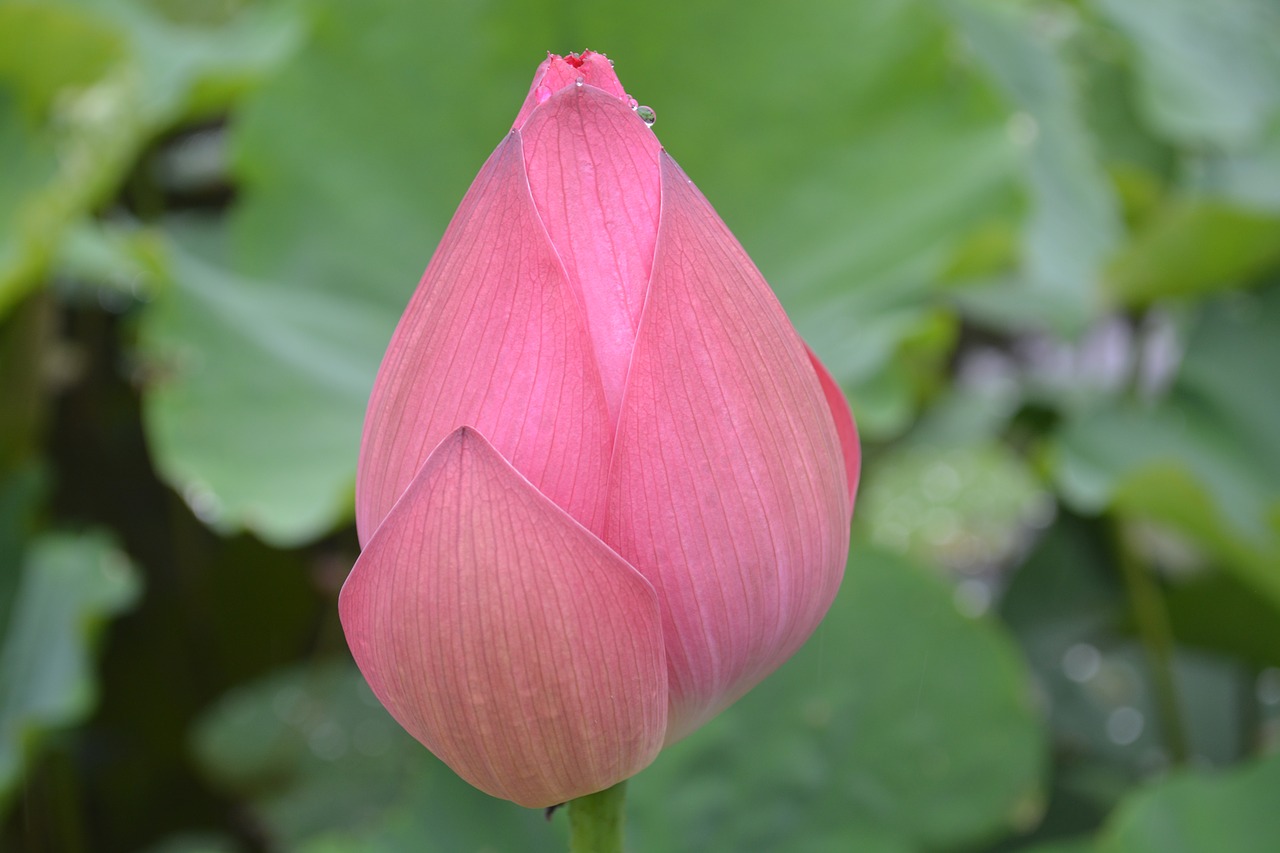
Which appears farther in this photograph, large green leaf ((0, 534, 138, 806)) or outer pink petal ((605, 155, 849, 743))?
large green leaf ((0, 534, 138, 806))

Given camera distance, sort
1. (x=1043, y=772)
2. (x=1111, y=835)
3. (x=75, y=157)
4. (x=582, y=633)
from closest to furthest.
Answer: (x=582, y=633), (x=1111, y=835), (x=1043, y=772), (x=75, y=157)

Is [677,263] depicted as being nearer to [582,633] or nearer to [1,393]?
[582,633]

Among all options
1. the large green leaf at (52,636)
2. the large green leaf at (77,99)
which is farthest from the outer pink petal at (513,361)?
the large green leaf at (77,99)

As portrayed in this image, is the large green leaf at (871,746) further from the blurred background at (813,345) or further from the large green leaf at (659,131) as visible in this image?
the large green leaf at (659,131)

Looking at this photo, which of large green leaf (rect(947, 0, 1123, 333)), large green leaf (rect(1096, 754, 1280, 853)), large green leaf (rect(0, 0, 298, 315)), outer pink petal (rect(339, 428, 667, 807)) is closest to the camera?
outer pink petal (rect(339, 428, 667, 807))

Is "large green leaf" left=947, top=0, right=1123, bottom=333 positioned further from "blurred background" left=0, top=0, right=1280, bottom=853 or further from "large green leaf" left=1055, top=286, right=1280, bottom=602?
"large green leaf" left=1055, top=286, right=1280, bottom=602

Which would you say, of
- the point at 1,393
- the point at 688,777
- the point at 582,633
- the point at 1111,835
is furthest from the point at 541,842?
the point at 1,393

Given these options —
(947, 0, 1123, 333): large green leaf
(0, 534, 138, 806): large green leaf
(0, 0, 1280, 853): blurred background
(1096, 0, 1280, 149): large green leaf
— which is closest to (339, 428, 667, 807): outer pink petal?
(0, 0, 1280, 853): blurred background
